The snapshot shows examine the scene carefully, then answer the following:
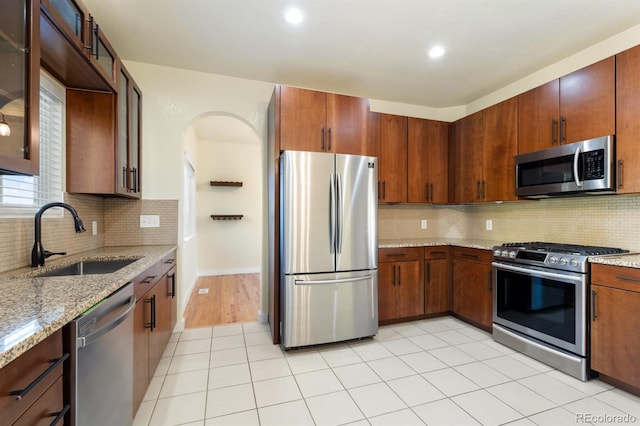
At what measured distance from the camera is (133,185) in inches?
101

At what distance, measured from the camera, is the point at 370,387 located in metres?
1.99

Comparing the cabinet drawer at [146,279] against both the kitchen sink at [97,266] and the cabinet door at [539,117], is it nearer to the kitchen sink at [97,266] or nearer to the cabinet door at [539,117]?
the kitchen sink at [97,266]

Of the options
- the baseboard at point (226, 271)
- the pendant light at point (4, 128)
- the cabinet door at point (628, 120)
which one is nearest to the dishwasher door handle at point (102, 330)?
the pendant light at point (4, 128)

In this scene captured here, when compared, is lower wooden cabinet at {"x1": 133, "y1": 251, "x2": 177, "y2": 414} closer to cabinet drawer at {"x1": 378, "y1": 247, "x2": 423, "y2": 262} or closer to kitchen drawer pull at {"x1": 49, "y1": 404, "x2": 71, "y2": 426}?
kitchen drawer pull at {"x1": 49, "y1": 404, "x2": 71, "y2": 426}

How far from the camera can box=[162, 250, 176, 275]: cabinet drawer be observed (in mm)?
2359

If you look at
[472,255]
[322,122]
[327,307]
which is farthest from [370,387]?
[322,122]

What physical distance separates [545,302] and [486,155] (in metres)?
1.55

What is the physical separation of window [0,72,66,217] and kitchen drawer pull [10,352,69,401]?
46.9 inches

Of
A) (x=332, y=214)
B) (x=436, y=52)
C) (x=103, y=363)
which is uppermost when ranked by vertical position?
(x=436, y=52)

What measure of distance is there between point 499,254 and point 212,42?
3191 mm

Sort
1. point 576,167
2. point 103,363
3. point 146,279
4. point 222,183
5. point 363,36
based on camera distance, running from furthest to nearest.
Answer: point 222,183
point 363,36
point 576,167
point 146,279
point 103,363

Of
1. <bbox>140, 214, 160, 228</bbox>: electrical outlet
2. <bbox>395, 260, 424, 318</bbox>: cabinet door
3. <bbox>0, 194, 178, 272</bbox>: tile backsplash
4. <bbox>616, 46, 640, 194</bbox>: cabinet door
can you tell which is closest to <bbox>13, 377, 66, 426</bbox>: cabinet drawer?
<bbox>0, 194, 178, 272</bbox>: tile backsplash

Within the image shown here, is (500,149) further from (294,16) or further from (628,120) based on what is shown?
(294,16)

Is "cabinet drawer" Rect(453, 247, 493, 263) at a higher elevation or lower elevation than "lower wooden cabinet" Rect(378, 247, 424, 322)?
higher
